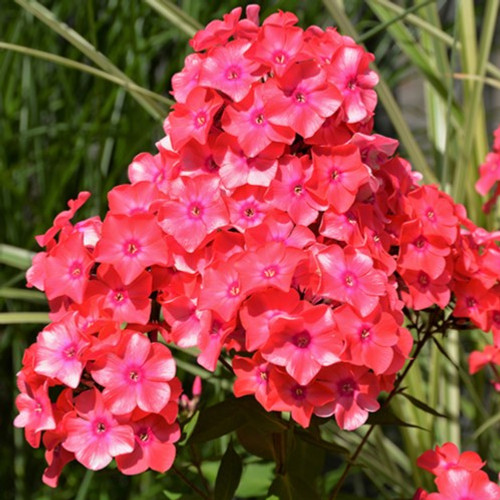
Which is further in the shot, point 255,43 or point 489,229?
point 489,229

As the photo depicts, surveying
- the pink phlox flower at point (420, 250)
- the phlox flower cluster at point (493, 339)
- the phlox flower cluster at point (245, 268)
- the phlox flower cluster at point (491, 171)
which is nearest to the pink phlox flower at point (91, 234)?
the phlox flower cluster at point (245, 268)

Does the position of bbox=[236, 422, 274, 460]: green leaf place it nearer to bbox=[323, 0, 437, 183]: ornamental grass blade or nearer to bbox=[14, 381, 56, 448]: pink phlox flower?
bbox=[14, 381, 56, 448]: pink phlox flower

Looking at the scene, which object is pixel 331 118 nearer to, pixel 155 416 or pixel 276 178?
pixel 276 178

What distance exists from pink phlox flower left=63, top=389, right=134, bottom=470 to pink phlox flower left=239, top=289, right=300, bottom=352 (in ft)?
0.35

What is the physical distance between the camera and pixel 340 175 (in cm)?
62

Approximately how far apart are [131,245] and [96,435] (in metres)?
0.13

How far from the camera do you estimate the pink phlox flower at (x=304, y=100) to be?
0.62m

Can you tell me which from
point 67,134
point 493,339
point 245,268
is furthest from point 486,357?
point 67,134

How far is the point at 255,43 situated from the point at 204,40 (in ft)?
0.20

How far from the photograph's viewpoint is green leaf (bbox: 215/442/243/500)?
2.31ft

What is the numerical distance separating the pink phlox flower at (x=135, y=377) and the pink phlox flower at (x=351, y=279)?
0.40 feet

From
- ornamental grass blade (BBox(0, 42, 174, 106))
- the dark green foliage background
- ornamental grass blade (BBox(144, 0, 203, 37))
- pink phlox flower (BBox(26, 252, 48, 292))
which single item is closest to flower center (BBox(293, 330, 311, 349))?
pink phlox flower (BBox(26, 252, 48, 292))

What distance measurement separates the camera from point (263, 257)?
60 centimetres

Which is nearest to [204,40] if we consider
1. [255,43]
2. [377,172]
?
[255,43]
